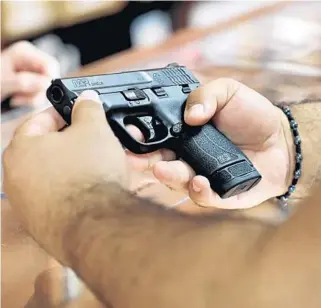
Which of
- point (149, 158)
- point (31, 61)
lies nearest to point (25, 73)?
point (31, 61)

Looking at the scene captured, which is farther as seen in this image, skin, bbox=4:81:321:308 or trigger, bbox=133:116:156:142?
trigger, bbox=133:116:156:142

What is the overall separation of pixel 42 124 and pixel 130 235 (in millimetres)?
246

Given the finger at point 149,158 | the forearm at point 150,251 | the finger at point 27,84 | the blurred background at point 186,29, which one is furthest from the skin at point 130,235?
the blurred background at point 186,29

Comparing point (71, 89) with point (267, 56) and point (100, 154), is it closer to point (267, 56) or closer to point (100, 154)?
point (100, 154)

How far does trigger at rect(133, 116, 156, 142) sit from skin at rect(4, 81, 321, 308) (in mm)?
80

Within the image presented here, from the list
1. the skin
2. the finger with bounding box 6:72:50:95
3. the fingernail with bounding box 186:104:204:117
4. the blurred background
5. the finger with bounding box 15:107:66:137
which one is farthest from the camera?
the blurred background

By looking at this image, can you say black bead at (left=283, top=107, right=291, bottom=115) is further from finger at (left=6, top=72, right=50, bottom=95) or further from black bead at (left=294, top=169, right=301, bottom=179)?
finger at (left=6, top=72, right=50, bottom=95)

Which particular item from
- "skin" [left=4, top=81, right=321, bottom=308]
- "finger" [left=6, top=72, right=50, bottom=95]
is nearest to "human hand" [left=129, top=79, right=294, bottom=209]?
"skin" [left=4, top=81, right=321, bottom=308]

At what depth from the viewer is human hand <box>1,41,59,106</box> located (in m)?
1.11

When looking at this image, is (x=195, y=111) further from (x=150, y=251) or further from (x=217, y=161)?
(x=150, y=251)

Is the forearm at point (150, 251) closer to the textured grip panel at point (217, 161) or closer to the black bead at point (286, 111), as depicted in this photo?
the textured grip panel at point (217, 161)

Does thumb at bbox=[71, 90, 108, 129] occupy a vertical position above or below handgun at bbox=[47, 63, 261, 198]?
above

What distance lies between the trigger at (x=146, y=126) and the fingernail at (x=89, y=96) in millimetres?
70

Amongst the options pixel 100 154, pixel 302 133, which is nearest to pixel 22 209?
pixel 100 154
